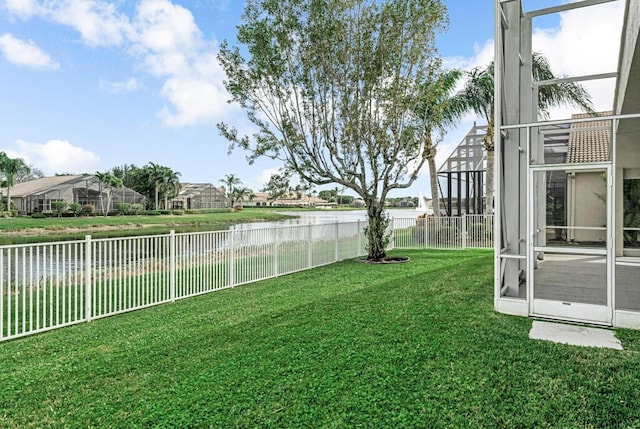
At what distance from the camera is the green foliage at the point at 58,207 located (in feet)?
119

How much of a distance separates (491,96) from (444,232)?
6205mm

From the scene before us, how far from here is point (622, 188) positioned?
1048cm

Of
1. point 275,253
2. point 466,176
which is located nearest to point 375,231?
point 275,253

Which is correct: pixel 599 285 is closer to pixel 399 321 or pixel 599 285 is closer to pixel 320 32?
pixel 399 321

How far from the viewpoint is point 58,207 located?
36375mm

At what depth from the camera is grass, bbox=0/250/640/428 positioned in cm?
291

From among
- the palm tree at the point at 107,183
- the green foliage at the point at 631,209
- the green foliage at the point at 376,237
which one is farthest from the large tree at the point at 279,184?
the palm tree at the point at 107,183

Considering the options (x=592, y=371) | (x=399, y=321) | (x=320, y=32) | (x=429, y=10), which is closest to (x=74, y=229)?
(x=320, y=32)

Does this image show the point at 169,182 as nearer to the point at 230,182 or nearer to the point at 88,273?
the point at 230,182

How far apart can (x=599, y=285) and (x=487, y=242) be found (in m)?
7.91

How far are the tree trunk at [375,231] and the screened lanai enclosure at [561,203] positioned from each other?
3935 millimetres

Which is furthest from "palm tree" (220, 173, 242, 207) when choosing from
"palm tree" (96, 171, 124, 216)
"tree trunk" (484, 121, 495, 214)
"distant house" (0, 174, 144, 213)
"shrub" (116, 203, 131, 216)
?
"tree trunk" (484, 121, 495, 214)

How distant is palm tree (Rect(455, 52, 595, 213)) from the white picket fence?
26.2ft

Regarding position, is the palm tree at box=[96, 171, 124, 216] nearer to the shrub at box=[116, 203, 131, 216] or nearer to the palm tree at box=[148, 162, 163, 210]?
the shrub at box=[116, 203, 131, 216]
